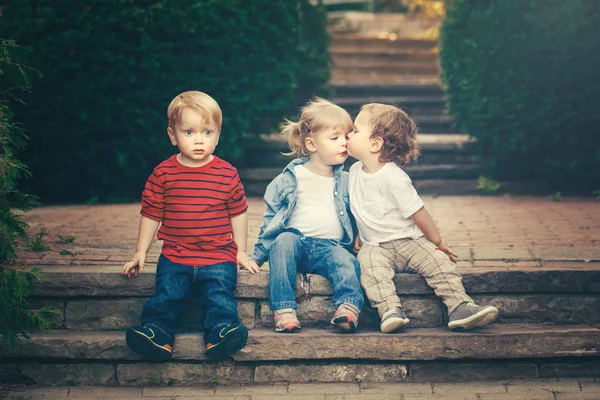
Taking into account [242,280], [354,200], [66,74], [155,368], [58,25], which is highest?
[58,25]

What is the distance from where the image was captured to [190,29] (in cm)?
648

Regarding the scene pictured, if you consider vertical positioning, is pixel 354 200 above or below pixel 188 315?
above

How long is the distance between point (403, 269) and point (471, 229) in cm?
166

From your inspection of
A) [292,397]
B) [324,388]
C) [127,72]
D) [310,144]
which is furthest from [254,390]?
[127,72]

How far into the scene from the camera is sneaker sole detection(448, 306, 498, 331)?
3.61m

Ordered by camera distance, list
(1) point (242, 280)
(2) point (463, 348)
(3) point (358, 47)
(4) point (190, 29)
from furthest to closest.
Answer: (3) point (358, 47) < (4) point (190, 29) < (1) point (242, 280) < (2) point (463, 348)

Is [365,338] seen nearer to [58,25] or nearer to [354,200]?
[354,200]

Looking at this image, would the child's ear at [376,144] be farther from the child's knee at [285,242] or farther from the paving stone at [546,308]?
the paving stone at [546,308]

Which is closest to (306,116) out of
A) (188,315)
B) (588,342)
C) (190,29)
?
(188,315)

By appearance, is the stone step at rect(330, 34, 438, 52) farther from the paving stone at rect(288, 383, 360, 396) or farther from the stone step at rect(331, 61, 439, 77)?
the paving stone at rect(288, 383, 360, 396)

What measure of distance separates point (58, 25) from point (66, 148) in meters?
1.05

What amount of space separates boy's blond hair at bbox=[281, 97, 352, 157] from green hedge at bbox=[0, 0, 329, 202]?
2.62m

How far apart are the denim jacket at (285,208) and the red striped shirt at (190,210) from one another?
0.85ft

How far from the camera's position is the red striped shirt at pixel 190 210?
3.86 m
